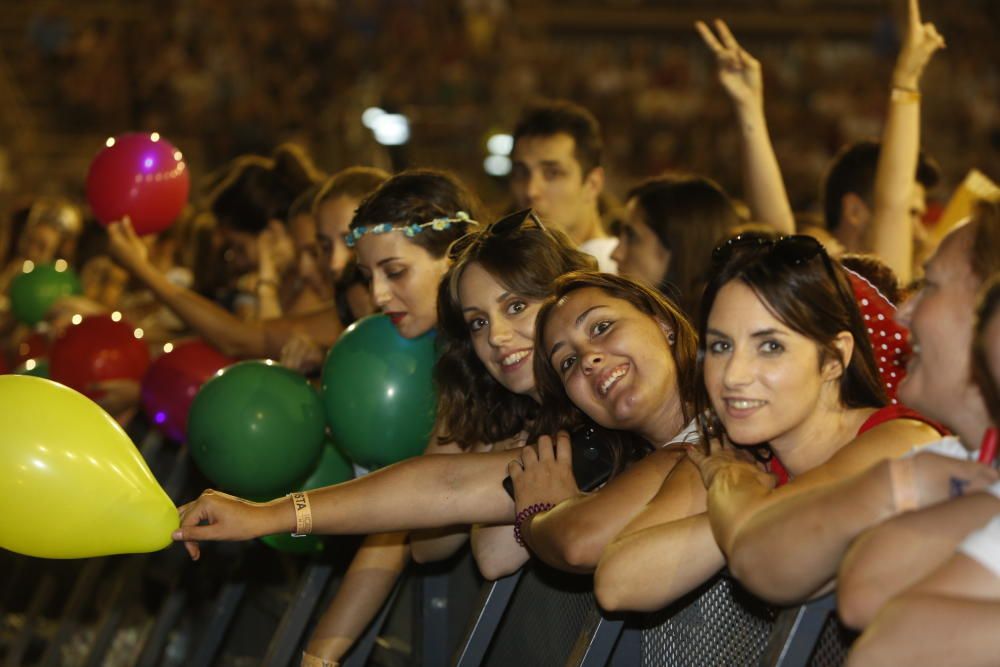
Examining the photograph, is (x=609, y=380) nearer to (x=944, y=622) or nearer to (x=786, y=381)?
(x=786, y=381)

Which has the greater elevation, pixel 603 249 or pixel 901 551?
pixel 603 249

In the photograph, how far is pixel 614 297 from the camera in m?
2.52

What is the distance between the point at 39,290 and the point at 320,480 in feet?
6.89

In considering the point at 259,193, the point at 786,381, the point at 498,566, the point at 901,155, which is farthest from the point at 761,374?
the point at 259,193

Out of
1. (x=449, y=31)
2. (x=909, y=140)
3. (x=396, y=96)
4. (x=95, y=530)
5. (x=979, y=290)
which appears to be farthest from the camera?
(x=449, y=31)

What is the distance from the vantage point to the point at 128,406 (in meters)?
4.15

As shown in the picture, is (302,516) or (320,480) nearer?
(302,516)

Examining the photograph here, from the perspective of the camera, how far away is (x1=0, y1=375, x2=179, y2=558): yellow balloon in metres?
2.31

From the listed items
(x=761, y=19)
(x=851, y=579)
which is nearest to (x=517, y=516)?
(x=851, y=579)

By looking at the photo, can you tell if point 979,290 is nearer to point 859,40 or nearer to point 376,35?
point 376,35

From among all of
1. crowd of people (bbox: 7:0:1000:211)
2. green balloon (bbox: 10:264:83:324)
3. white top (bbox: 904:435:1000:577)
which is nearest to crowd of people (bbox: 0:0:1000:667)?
white top (bbox: 904:435:1000:577)

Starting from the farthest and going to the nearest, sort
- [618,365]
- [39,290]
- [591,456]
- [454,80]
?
[454,80]
[39,290]
[591,456]
[618,365]

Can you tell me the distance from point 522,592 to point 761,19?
1008 cm

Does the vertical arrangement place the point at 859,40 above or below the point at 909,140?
above
